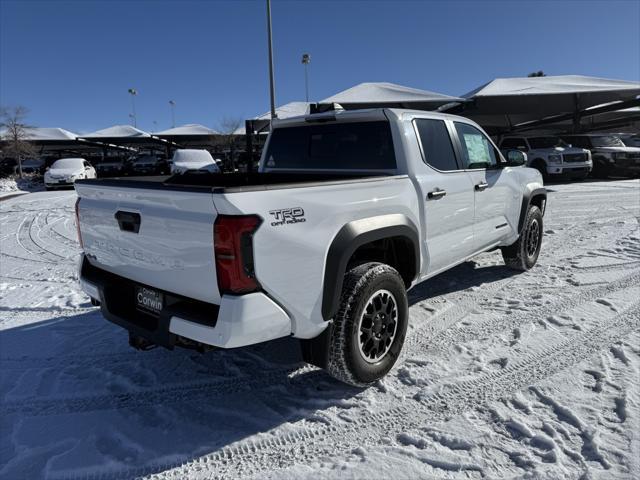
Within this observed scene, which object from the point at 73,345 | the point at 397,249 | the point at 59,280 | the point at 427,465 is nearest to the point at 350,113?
the point at 397,249

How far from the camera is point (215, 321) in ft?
7.67

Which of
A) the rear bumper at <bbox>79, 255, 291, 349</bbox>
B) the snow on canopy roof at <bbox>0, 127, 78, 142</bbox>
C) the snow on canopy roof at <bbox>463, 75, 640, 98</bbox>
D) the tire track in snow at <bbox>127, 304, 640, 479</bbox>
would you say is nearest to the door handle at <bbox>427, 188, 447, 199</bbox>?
the tire track in snow at <bbox>127, 304, 640, 479</bbox>

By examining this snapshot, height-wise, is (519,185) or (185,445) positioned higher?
(519,185)

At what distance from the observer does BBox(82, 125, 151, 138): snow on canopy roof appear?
114 ft

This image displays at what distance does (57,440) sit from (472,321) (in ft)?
10.9

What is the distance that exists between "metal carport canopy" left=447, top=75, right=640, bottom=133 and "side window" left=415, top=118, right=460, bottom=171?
718 inches

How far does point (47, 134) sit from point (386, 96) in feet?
88.3

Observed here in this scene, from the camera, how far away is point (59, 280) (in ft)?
18.6

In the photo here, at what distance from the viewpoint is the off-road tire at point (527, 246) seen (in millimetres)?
5512

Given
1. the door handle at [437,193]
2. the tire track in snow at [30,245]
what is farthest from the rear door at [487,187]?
the tire track in snow at [30,245]

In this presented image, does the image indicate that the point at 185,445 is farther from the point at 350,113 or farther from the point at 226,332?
the point at 350,113

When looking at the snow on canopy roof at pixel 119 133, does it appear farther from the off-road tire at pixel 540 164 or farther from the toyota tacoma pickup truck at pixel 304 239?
the toyota tacoma pickup truck at pixel 304 239

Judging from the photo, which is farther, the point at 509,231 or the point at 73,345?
the point at 509,231

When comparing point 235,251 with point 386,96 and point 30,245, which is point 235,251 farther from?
point 386,96
